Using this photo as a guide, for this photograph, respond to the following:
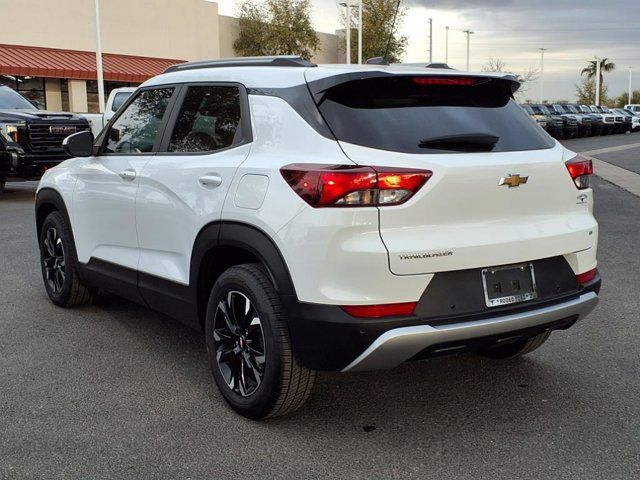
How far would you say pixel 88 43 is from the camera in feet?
111

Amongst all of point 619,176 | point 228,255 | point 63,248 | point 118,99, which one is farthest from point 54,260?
point 619,176

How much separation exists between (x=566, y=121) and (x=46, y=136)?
32127mm

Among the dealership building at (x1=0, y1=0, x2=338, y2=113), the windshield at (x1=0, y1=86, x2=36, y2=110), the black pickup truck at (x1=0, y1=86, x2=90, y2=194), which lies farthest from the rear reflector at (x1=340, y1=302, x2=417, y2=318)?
the dealership building at (x1=0, y1=0, x2=338, y2=113)

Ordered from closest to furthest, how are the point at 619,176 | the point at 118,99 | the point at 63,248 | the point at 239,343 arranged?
the point at 239,343 → the point at 63,248 → the point at 118,99 → the point at 619,176

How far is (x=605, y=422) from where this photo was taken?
381 cm

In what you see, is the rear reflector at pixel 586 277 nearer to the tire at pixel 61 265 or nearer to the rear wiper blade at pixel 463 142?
the rear wiper blade at pixel 463 142

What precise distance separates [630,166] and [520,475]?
19.7m

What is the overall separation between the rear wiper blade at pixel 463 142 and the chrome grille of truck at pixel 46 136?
1120 centimetres

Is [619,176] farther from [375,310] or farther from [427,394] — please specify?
[375,310]

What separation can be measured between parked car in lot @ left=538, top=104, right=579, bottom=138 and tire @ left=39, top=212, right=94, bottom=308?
37.2 meters

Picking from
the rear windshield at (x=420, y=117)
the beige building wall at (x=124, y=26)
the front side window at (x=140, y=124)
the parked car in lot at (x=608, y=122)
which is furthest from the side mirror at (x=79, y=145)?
the parked car in lot at (x=608, y=122)

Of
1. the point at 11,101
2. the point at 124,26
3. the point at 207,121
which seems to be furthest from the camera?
the point at 124,26

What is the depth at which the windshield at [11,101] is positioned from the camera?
14484 millimetres

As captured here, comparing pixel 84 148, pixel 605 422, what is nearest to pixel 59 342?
pixel 84 148
